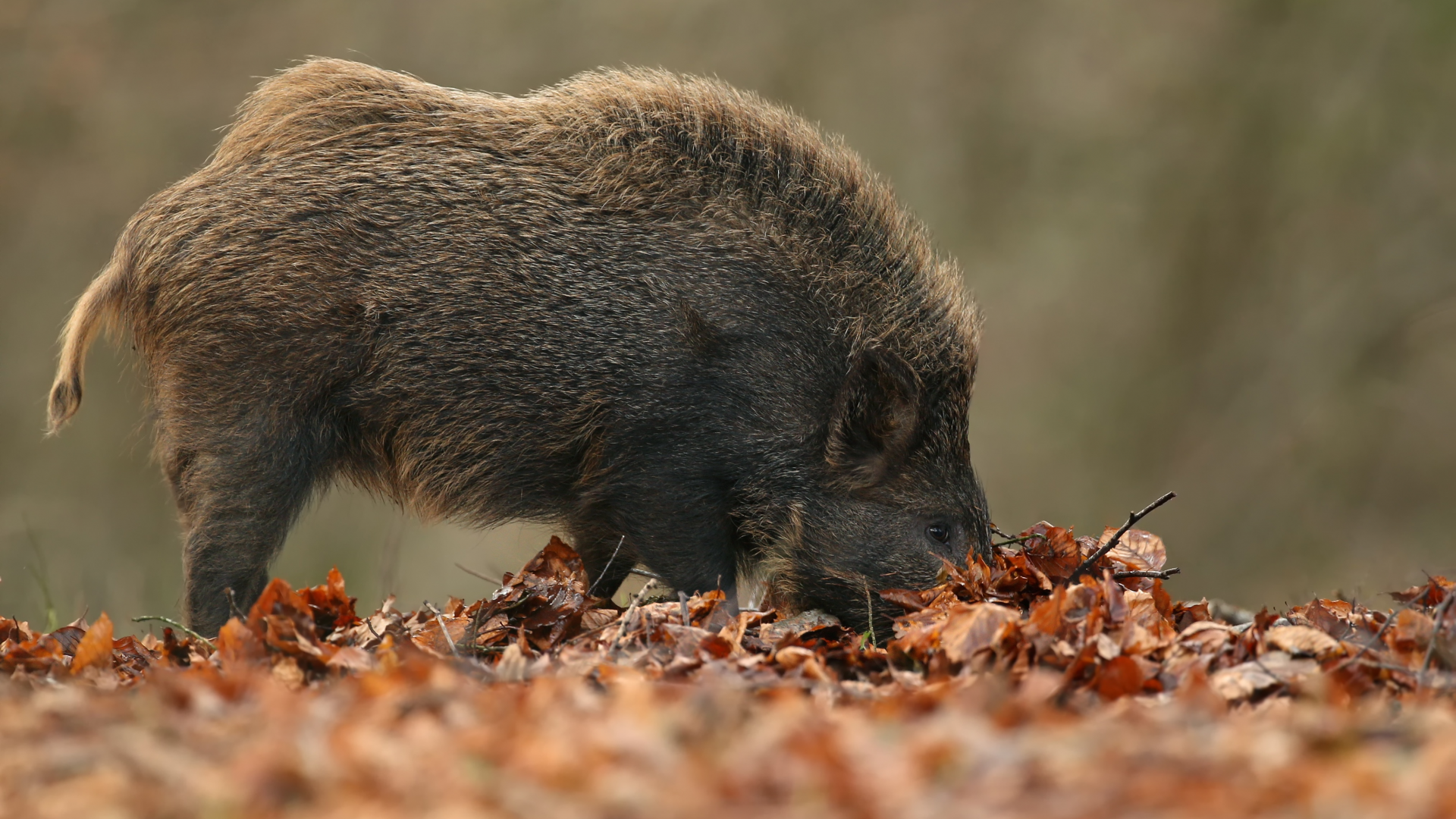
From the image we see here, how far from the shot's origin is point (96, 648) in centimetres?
354

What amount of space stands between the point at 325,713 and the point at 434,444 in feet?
8.61

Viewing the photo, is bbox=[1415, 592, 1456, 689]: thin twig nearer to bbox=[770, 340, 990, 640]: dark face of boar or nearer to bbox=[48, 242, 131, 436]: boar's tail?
bbox=[770, 340, 990, 640]: dark face of boar

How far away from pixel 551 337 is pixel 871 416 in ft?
4.05

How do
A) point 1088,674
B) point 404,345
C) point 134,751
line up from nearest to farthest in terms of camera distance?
point 134,751 < point 1088,674 < point 404,345

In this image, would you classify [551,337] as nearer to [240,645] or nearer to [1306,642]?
[240,645]

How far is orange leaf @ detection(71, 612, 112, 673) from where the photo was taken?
3.50m

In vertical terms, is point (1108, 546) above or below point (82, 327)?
above

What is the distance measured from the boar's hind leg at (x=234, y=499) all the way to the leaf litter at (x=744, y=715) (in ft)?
2.13

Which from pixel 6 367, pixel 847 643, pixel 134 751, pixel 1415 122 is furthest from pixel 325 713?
pixel 1415 122

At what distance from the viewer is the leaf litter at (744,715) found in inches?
73.2

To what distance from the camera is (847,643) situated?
13.7 feet

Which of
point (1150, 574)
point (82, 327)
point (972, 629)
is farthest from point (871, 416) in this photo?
point (82, 327)

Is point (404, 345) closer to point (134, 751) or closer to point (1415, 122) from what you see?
point (134, 751)

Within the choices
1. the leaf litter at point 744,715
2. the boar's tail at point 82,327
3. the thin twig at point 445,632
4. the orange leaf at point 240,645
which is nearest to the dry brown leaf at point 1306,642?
the leaf litter at point 744,715
